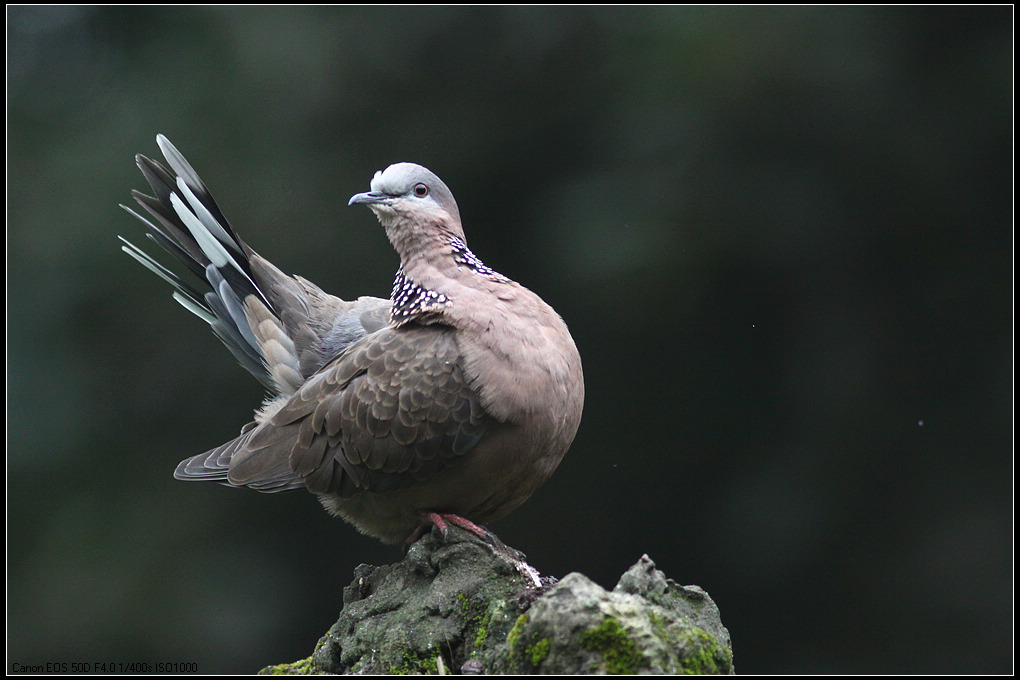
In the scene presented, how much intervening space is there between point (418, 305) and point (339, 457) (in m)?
0.52

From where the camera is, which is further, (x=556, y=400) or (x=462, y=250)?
(x=462, y=250)

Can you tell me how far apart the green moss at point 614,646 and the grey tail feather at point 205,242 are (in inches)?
84.6

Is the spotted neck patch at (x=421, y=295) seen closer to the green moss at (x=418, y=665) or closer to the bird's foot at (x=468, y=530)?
the bird's foot at (x=468, y=530)

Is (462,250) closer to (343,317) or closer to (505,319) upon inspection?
(505,319)

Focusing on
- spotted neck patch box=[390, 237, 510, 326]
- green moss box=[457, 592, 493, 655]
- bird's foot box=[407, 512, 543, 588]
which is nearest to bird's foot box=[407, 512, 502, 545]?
bird's foot box=[407, 512, 543, 588]

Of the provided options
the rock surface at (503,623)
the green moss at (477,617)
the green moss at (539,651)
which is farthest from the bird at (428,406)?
the green moss at (539,651)

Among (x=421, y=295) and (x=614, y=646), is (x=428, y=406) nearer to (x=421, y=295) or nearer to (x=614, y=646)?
(x=421, y=295)

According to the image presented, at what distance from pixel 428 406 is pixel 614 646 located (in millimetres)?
1068

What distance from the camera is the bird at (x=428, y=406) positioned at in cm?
274

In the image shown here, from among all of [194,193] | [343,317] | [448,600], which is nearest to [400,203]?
[343,317]

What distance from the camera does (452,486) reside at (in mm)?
2814

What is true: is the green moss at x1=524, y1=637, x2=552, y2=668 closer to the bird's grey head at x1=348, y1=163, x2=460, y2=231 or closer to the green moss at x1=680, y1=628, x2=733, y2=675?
the green moss at x1=680, y1=628, x2=733, y2=675

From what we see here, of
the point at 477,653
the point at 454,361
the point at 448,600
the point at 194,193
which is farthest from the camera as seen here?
the point at 194,193

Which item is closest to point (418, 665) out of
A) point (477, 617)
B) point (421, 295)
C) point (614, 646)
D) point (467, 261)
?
point (477, 617)
